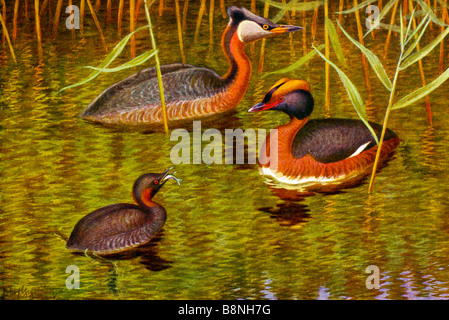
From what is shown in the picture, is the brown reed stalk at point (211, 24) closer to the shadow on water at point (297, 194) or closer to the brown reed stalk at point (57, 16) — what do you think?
the brown reed stalk at point (57, 16)

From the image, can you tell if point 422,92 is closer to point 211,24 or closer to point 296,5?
point 296,5

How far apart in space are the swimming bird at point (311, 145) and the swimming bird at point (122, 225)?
56 centimetres

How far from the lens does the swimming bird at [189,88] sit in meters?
3.91

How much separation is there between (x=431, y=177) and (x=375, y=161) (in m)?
0.23

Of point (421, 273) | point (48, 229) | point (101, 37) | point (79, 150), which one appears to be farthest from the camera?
point (101, 37)

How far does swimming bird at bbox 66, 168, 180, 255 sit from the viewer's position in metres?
2.98

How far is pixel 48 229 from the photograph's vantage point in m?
3.07

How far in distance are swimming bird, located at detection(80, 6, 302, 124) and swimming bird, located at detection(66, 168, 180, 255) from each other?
2.63 feet

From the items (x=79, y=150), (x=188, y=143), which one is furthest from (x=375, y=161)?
(x=79, y=150)

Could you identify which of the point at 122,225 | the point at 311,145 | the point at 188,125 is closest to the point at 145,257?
the point at 122,225

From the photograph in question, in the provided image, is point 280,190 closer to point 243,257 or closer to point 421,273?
point 243,257

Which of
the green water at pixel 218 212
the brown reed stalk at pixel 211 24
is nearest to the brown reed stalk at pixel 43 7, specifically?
the green water at pixel 218 212
